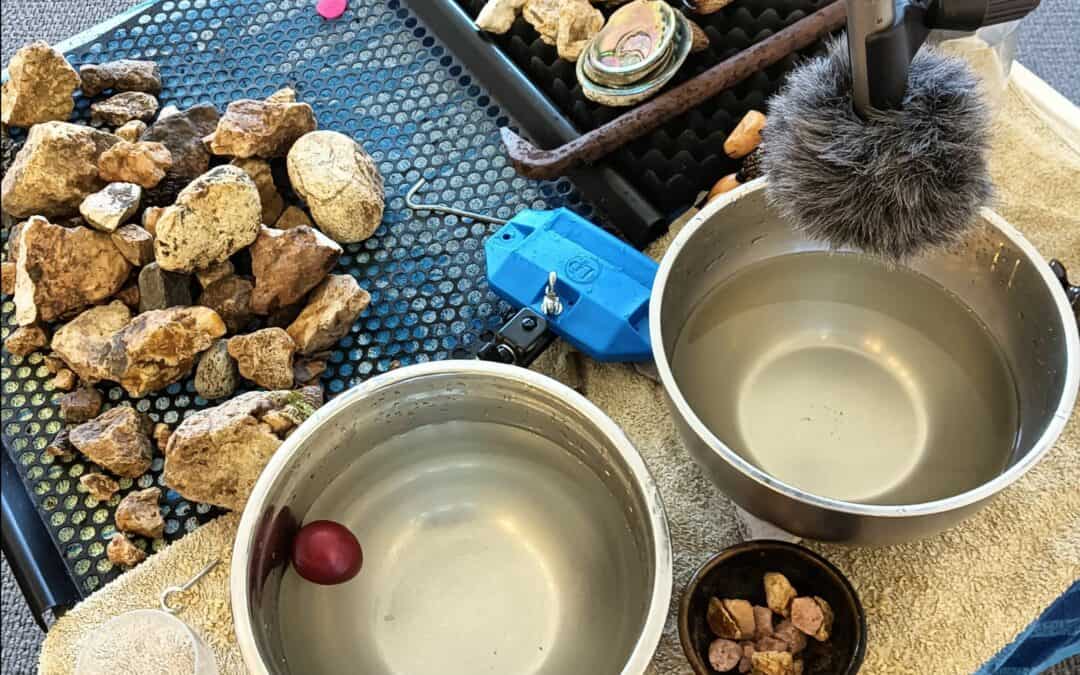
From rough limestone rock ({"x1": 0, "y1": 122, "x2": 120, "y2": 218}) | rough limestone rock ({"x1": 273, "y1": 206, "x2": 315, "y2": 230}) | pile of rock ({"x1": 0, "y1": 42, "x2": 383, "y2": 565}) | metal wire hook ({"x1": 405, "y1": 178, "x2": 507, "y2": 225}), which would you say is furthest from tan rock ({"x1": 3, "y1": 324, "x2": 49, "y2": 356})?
metal wire hook ({"x1": 405, "y1": 178, "x2": 507, "y2": 225})

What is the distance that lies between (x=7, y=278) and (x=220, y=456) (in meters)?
0.30

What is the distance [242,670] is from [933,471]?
47cm

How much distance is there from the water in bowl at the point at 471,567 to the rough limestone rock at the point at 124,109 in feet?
1.47

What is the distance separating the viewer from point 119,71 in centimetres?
85

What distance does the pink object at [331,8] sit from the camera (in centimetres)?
92

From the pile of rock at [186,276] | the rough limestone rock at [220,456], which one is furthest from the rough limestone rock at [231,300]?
the rough limestone rock at [220,456]

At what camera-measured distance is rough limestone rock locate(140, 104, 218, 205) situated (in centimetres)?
76

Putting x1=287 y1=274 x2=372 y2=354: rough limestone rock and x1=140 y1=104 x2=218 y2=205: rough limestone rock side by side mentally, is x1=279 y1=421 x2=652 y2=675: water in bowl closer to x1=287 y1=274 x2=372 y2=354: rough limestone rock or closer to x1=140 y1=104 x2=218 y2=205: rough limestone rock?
x1=287 y1=274 x2=372 y2=354: rough limestone rock

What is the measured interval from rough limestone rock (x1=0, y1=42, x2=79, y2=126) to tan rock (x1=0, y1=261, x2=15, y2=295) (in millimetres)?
155

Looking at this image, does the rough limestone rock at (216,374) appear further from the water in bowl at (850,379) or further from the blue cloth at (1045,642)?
the blue cloth at (1045,642)

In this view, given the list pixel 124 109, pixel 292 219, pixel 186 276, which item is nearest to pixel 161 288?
pixel 186 276

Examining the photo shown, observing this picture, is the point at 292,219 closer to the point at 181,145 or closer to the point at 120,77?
the point at 181,145

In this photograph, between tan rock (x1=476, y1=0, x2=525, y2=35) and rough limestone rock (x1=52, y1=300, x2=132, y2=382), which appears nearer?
rough limestone rock (x1=52, y1=300, x2=132, y2=382)

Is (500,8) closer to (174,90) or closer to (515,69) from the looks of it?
(515,69)
